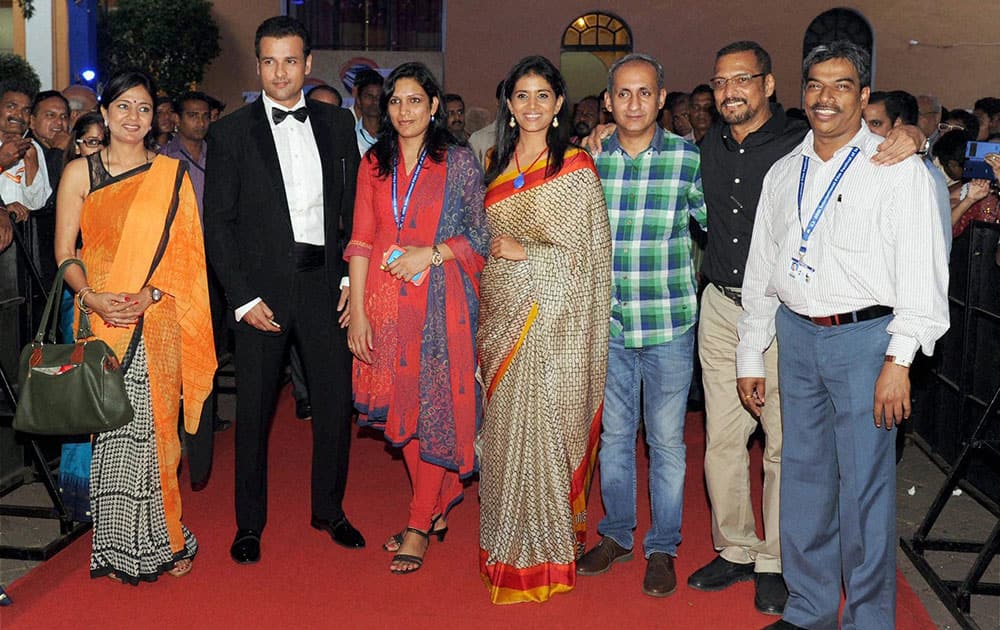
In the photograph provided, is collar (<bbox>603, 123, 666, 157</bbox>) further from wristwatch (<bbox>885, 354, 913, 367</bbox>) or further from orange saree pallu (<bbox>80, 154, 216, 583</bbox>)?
orange saree pallu (<bbox>80, 154, 216, 583</bbox>)

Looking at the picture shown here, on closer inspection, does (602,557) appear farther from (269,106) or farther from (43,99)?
(43,99)

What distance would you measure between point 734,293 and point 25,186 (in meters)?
4.01

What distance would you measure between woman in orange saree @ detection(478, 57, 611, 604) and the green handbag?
138 cm

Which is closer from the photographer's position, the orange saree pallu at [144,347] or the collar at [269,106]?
the orange saree pallu at [144,347]

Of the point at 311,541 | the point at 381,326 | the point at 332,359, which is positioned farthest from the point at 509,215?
the point at 311,541

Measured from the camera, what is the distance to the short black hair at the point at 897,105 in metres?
5.43

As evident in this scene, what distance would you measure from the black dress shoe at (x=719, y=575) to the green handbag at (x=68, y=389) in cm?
222

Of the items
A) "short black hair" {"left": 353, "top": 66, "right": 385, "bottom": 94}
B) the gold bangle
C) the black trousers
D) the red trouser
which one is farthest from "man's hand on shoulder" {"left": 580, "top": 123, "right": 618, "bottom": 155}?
"short black hair" {"left": 353, "top": 66, "right": 385, "bottom": 94}

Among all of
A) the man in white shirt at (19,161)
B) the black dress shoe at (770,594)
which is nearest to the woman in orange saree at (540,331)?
the black dress shoe at (770,594)

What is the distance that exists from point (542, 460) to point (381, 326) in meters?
0.86

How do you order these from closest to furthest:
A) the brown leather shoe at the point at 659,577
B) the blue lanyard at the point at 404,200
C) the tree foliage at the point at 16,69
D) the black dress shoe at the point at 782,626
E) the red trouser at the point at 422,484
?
the black dress shoe at the point at 782,626, the brown leather shoe at the point at 659,577, the blue lanyard at the point at 404,200, the red trouser at the point at 422,484, the tree foliage at the point at 16,69

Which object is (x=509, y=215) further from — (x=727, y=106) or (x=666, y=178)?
(x=727, y=106)

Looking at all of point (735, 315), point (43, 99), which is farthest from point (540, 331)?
point (43, 99)

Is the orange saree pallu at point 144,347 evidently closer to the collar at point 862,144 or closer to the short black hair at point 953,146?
the collar at point 862,144
